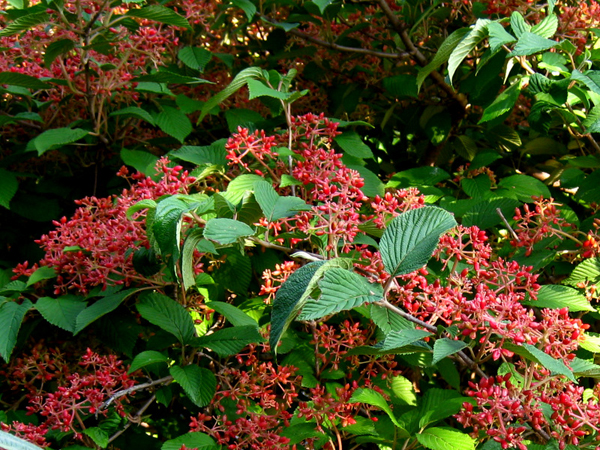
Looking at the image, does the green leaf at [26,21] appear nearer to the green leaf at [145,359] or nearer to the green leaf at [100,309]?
the green leaf at [100,309]

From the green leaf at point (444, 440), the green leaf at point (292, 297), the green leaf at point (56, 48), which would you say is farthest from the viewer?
the green leaf at point (56, 48)

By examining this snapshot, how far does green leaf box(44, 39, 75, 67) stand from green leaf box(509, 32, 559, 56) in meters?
1.29

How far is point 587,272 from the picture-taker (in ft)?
5.60

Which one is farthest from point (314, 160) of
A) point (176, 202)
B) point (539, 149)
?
point (539, 149)

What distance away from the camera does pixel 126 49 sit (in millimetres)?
2154

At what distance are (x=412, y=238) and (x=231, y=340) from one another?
55 cm

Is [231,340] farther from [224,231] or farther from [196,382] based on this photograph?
[224,231]

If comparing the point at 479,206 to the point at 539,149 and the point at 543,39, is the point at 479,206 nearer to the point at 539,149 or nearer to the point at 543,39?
the point at 543,39

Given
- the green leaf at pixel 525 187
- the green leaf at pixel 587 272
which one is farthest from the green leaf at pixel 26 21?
the green leaf at pixel 587 272

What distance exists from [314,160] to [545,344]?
2.48 ft

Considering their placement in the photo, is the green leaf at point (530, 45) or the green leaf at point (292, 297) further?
the green leaf at point (530, 45)

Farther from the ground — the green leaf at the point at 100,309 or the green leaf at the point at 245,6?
the green leaf at the point at 245,6

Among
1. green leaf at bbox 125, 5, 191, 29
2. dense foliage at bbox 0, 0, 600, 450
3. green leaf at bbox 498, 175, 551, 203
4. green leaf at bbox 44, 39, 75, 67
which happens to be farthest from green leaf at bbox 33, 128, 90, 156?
green leaf at bbox 498, 175, 551, 203

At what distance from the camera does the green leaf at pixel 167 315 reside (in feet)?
5.25
